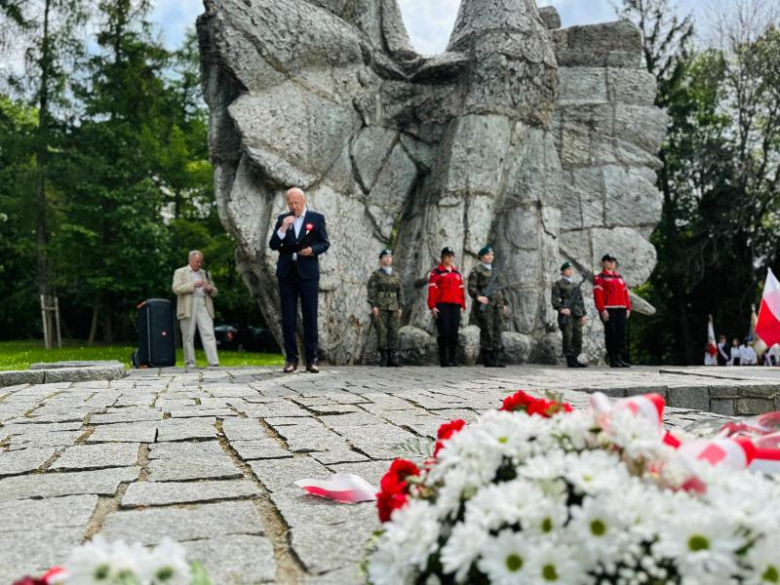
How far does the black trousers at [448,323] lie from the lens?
10.8 meters

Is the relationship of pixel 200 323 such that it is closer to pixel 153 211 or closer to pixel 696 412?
pixel 696 412

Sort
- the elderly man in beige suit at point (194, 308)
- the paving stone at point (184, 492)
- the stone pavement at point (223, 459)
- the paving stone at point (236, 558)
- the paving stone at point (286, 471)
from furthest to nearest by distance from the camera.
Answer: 1. the elderly man in beige suit at point (194, 308)
2. the paving stone at point (286, 471)
3. the paving stone at point (184, 492)
4. the stone pavement at point (223, 459)
5. the paving stone at point (236, 558)

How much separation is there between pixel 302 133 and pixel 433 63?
242 centimetres

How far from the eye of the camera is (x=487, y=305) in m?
11.4

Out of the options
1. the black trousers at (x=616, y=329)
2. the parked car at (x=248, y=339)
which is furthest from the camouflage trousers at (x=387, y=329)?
the parked car at (x=248, y=339)

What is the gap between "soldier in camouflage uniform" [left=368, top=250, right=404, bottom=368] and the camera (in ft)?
35.7

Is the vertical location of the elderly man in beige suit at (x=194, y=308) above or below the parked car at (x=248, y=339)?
above

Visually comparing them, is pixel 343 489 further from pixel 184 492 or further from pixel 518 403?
pixel 518 403

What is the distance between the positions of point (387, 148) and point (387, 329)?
9.61 ft

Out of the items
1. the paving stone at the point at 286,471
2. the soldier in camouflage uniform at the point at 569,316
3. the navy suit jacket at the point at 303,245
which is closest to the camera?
the paving stone at the point at 286,471

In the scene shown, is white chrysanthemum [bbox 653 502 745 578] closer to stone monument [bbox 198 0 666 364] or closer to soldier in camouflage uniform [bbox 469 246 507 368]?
stone monument [bbox 198 0 666 364]

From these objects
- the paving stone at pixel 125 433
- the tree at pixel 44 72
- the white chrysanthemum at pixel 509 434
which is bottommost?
the paving stone at pixel 125 433

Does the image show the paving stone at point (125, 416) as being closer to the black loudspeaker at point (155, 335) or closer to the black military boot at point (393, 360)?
the black military boot at point (393, 360)

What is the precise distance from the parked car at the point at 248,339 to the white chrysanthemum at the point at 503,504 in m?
27.8
